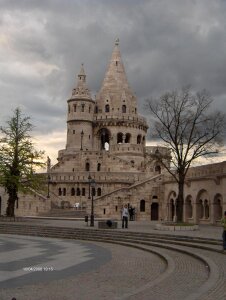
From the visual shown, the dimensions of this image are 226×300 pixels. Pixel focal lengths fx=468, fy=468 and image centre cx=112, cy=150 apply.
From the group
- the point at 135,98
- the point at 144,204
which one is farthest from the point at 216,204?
the point at 135,98

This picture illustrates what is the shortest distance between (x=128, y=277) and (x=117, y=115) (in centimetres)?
5679

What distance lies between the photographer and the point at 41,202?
146 feet

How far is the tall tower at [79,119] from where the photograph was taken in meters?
65.9

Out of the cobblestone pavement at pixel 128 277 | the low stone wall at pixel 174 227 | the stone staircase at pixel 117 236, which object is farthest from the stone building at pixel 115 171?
the cobblestone pavement at pixel 128 277

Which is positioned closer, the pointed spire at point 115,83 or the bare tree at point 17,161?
the bare tree at point 17,161

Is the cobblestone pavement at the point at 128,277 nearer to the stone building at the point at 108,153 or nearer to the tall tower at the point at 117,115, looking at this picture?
the stone building at the point at 108,153

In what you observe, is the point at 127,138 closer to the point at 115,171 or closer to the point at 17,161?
the point at 115,171

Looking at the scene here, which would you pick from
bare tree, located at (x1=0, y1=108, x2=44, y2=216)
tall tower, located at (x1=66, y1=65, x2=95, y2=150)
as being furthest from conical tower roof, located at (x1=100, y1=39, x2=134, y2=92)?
bare tree, located at (x1=0, y1=108, x2=44, y2=216)

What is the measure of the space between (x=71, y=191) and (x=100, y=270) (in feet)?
132

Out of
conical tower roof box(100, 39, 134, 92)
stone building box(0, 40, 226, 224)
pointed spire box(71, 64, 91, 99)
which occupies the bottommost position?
stone building box(0, 40, 226, 224)

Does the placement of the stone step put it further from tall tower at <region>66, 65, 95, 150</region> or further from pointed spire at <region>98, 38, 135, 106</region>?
pointed spire at <region>98, 38, 135, 106</region>

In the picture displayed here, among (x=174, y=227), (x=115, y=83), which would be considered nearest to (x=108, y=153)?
(x=115, y=83)

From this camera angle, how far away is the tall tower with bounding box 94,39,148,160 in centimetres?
6812

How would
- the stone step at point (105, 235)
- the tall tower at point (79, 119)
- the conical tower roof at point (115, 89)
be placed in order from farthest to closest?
the conical tower roof at point (115, 89) < the tall tower at point (79, 119) < the stone step at point (105, 235)
